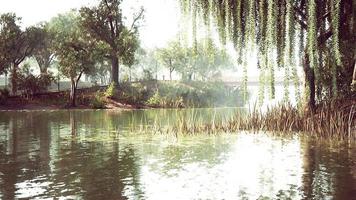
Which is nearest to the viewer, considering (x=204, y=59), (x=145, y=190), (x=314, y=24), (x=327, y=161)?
(x=145, y=190)

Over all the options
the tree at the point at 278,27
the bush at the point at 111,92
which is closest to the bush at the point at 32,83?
the bush at the point at 111,92

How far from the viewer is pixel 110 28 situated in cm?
6278

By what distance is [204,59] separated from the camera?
90.8 meters

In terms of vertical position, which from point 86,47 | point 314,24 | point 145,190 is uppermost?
point 86,47

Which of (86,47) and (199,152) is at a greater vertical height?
(86,47)

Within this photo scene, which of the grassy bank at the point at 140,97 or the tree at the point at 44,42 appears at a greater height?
the tree at the point at 44,42

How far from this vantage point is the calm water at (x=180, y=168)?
10.6 m

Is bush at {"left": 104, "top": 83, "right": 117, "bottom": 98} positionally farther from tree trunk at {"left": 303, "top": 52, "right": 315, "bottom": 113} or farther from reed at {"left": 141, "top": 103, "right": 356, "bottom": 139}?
tree trunk at {"left": 303, "top": 52, "right": 315, "bottom": 113}

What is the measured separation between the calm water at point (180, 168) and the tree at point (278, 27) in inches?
102

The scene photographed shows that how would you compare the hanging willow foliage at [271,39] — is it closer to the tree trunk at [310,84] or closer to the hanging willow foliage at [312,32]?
the hanging willow foliage at [312,32]

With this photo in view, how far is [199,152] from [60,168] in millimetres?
5157

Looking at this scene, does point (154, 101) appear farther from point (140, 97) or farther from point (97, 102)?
point (97, 102)

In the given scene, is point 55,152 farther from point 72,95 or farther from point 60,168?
point 72,95

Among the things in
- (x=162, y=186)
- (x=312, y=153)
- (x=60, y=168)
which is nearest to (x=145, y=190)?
(x=162, y=186)
